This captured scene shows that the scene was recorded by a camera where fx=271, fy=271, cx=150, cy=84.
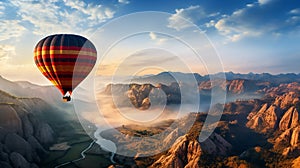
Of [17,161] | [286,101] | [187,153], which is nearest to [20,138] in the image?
[17,161]

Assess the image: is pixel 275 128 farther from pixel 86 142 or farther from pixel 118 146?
pixel 86 142

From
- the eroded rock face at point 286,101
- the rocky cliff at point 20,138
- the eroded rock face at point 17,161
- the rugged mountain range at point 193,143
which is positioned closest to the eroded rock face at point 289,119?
the rugged mountain range at point 193,143

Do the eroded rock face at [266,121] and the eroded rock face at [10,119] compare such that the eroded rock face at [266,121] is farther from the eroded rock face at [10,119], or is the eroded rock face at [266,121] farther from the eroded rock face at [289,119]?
the eroded rock face at [10,119]

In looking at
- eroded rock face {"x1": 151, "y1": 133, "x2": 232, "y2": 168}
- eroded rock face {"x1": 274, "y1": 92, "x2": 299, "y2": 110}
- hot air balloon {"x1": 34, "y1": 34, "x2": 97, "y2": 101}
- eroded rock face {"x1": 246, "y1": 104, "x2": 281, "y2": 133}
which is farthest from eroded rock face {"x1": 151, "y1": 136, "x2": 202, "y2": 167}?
eroded rock face {"x1": 274, "y1": 92, "x2": 299, "y2": 110}

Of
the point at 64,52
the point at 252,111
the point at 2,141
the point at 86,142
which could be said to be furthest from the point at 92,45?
the point at 252,111

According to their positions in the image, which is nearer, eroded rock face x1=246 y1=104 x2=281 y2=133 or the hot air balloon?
the hot air balloon

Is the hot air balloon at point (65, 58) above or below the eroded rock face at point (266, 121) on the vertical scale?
above

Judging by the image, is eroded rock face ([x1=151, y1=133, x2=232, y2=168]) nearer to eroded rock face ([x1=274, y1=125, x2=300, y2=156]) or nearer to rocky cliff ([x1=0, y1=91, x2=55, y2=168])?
eroded rock face ([x1=274, y1=125, x2=300, y2=156])

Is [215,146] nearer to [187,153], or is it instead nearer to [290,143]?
[187,153]
